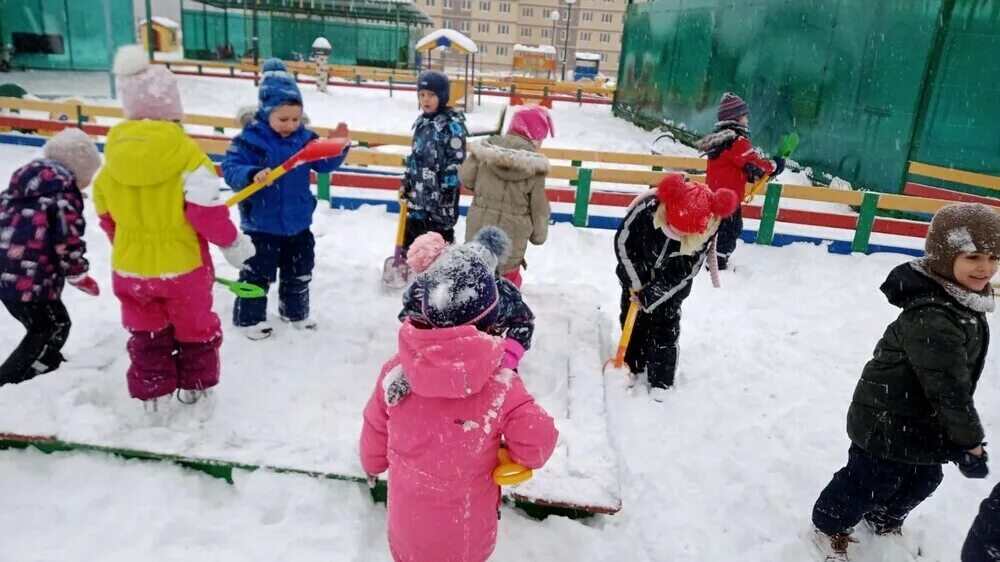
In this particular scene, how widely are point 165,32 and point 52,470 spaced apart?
129ft

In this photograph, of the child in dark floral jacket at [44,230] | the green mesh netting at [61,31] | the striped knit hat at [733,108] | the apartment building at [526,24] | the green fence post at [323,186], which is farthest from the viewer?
the apartment building at [526,24]

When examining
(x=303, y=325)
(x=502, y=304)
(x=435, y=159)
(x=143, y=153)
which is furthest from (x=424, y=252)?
(x=435, y=159)

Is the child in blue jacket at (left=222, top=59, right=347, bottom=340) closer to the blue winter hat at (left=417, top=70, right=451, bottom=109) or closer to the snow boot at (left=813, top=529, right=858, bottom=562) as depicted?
the blue winter hat at (left=417, top=70, right=451, bottom=109)

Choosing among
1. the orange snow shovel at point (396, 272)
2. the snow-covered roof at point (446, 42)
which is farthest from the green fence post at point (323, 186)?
the snow-covered roof at point (446, 42)

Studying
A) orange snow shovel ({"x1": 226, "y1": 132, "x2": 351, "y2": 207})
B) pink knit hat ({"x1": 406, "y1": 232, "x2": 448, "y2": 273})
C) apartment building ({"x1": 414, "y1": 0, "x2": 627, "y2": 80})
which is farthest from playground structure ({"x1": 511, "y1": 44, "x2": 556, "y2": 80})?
apartment building ({"x1": 414, "y1": 0, "x2": 627, "y2": 80})

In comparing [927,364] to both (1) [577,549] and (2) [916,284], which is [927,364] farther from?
(1) [577,549]

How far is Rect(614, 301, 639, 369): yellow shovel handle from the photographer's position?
4.11 meters

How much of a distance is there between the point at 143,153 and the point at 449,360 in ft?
5.93

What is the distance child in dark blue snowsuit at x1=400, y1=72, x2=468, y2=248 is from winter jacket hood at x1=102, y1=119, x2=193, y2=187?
2.17 m

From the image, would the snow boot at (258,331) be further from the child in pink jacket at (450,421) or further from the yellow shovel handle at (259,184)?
the child in pink jacket at (450,421)

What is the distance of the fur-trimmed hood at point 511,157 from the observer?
409cm

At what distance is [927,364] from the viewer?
232cm

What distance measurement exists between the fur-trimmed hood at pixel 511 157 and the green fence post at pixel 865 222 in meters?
4.57

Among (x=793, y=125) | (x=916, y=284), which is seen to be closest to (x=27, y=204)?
(x=916, y=284)
